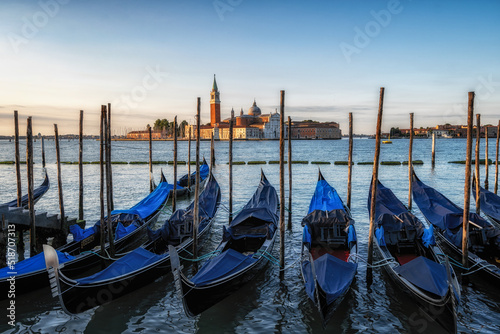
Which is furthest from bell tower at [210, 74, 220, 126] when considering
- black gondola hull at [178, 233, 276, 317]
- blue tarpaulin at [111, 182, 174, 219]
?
black gondola hull at [178, 233, 276, 317]

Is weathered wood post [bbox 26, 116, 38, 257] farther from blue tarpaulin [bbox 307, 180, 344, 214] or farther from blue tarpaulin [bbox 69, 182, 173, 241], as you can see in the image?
blue tarpaulin [bbox 307, 180, 344, 214]

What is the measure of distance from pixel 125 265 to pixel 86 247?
2.01 metres

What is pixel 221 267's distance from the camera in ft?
18.0

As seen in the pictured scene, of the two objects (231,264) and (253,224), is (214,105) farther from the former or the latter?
(231,264)

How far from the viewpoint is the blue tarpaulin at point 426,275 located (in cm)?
469

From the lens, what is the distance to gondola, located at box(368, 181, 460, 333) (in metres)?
4.40

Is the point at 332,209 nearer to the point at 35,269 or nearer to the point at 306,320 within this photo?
the point at 306,320

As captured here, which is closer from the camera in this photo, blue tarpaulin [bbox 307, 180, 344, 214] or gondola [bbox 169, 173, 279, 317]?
gondola [bbox 169, 173, 279, 317]

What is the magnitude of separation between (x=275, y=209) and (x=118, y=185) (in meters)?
11.9

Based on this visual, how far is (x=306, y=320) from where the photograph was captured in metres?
5.20

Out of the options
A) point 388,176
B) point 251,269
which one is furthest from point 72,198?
point 388,176

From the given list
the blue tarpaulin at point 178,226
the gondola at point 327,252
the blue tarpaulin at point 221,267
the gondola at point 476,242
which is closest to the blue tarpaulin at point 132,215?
the blue tarpaulin at point 178,226

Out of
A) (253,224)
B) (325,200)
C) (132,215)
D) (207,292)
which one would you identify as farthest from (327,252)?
(132,215)

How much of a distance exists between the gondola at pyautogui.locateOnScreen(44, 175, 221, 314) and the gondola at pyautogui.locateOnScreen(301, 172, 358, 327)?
7.75 ft
